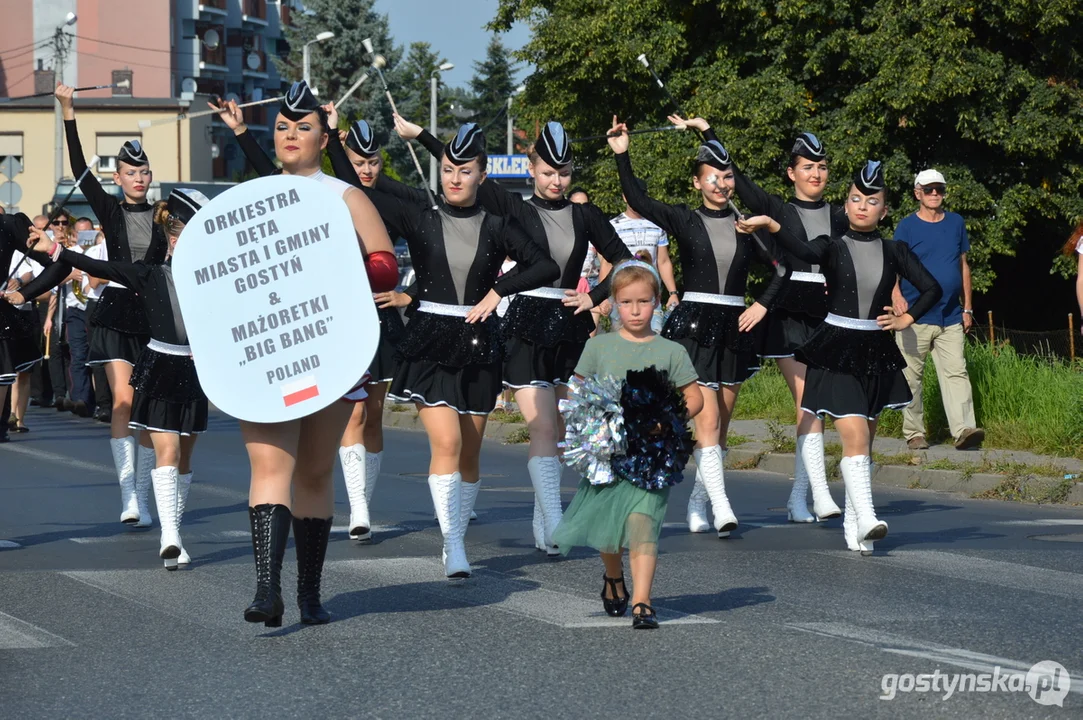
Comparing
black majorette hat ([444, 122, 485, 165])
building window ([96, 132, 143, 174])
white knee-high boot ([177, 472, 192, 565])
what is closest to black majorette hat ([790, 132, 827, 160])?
black majorette hat ([444, 122, 485, 165])

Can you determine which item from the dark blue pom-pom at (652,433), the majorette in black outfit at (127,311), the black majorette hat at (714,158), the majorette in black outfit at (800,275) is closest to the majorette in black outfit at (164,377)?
the majorette in black outfit at (127,311)

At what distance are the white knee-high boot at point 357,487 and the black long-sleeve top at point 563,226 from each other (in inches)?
62.8

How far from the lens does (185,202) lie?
8.01 meters

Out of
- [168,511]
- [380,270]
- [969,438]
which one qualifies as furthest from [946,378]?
[380,270]

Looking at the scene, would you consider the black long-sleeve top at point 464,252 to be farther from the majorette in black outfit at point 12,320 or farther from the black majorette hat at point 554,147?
the majorette in black outfit at point 12,320

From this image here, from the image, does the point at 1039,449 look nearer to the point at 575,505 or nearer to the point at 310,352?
the point at 575,505

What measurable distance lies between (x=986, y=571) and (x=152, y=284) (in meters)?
4.31

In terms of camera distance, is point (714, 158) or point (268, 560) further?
point (714, 158)

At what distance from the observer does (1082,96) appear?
90.0 ft

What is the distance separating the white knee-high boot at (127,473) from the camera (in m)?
10.3

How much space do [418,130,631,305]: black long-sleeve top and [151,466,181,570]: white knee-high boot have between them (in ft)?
7.22

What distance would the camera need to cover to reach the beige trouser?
46.3ft

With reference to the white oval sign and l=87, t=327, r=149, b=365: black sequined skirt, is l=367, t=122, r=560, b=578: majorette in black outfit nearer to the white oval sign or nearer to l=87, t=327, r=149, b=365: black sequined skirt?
the white oval sign

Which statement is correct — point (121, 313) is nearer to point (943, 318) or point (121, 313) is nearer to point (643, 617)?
point (643, 617)
